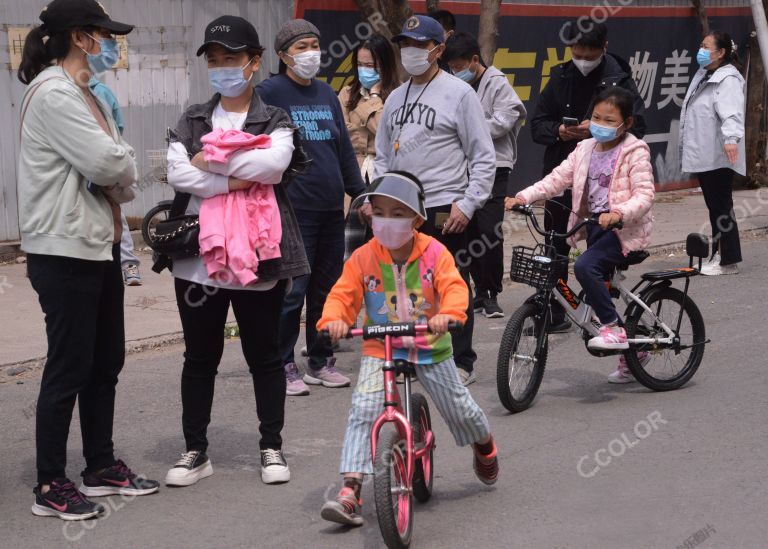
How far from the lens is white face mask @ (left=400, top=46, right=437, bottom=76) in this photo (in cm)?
665

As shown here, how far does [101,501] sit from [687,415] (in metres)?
3.08

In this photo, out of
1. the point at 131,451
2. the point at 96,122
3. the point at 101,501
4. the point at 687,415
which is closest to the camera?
the point at 96,122

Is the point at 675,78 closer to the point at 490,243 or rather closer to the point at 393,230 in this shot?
the point at 490,243

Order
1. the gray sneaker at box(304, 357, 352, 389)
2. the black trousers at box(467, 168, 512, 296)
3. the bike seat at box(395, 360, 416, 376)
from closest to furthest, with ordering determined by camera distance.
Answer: the bike seat at box(395, 360, 416, 376), the gray sneaker at box(304, 357, 352, 389), the black trousers at box(467, 168, 512, 296)

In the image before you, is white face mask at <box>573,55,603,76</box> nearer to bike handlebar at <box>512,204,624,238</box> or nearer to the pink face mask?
bike handlebar at <box>512,204,624,238</box>

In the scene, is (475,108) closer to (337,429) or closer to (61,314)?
(337,429)

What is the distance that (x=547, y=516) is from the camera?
16.3 ft

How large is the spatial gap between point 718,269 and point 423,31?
205 inches

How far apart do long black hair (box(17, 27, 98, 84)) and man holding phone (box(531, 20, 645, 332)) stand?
3991 mm

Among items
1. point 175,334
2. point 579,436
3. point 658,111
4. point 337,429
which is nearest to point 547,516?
point 579,436

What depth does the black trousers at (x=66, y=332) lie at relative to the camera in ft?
16.0

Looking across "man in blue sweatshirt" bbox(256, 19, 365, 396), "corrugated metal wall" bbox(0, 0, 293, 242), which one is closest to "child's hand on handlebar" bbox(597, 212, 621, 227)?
"man in blue sweatshirt" bbox(256, 19, 365, 396)

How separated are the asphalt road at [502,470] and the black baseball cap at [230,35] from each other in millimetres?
1926

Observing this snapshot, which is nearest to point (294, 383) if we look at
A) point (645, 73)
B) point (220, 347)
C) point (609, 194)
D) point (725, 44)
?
point (220, 347)
